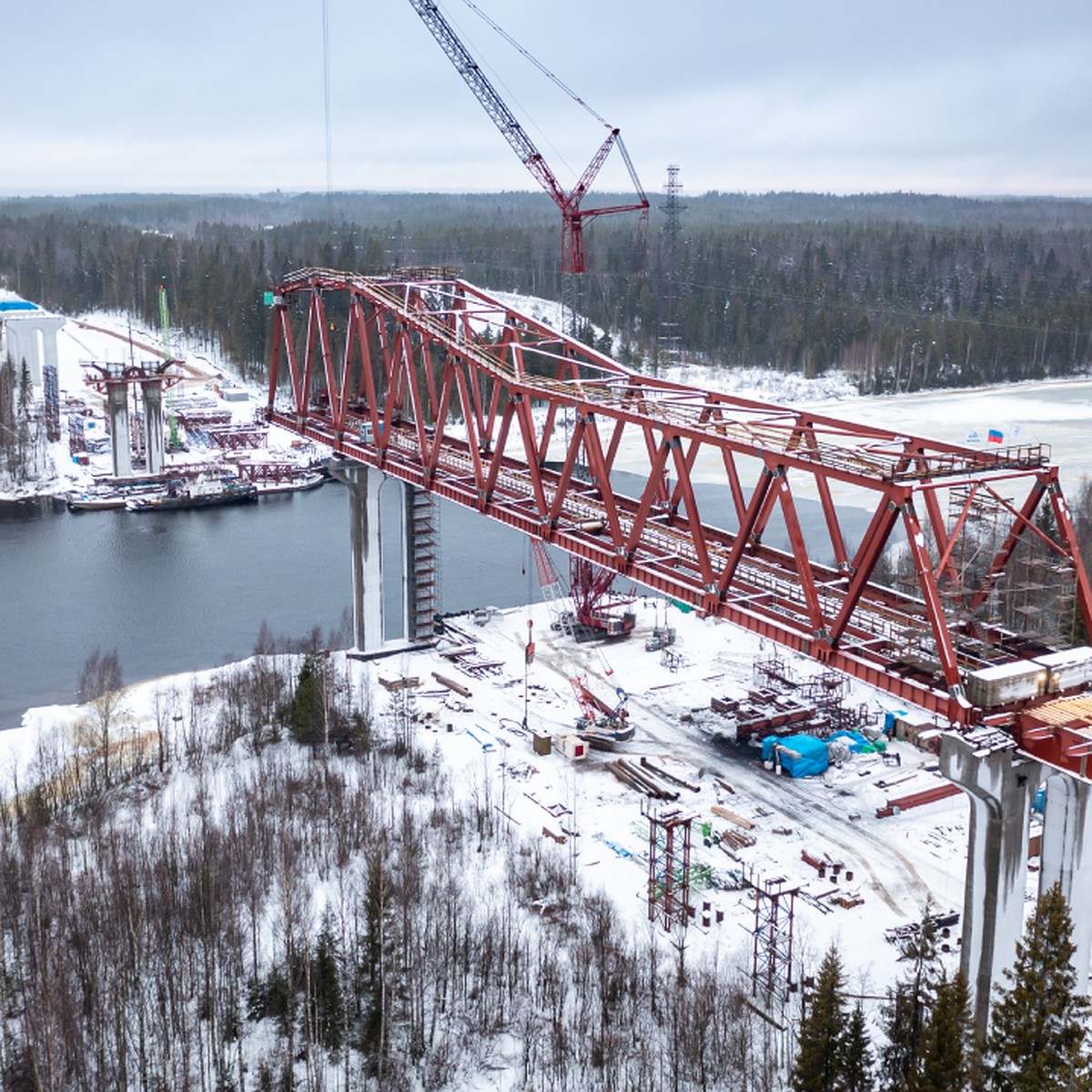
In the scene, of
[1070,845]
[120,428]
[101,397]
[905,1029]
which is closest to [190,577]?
[120,428]

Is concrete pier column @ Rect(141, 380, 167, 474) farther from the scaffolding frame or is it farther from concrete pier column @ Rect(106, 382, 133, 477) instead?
the scaffolding frame

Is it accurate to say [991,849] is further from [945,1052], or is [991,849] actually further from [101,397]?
[101,397]

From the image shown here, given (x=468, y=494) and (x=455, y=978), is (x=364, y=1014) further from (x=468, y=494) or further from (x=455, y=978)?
(x=468, y=494)

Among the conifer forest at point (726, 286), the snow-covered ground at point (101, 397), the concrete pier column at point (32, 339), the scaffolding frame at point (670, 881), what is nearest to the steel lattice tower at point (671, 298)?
the conifer forest at point (726, 286)

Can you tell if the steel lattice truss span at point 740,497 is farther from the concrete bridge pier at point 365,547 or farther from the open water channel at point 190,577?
the open water channel at point 190,577

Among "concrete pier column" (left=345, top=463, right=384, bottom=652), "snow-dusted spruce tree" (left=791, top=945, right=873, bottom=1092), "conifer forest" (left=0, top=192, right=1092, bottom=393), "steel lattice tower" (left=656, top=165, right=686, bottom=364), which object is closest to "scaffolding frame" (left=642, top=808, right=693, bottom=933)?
"snow-dusted spruce tree" (left=791, top=945, right=873, bottom=1092)

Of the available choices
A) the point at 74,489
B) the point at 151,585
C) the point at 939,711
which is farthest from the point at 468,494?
the point at 74,489
